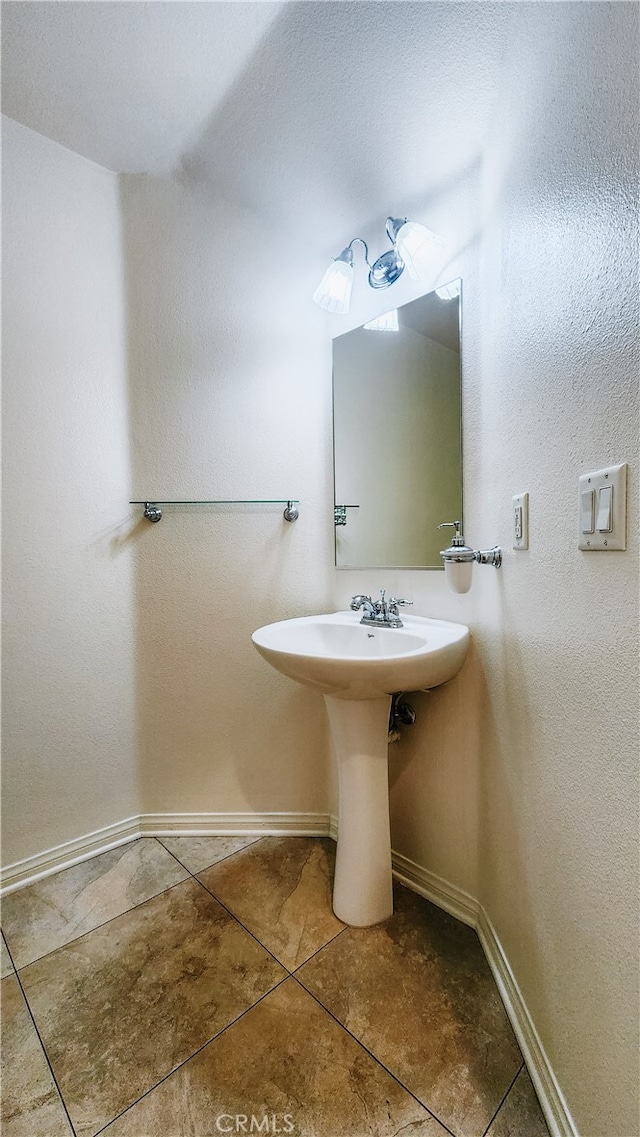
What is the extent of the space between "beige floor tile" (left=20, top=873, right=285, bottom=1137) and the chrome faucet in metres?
0.88

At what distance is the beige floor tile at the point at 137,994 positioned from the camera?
0.80 m

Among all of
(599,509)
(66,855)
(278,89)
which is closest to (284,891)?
(66,855)

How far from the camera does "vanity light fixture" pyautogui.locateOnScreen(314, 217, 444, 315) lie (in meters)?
1.12

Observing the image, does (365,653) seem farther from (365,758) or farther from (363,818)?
(363,818)

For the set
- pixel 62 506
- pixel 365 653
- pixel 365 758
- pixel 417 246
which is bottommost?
pixel 365 758

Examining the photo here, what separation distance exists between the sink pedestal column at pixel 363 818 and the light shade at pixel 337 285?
122 cm

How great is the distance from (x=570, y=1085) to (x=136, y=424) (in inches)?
72.6

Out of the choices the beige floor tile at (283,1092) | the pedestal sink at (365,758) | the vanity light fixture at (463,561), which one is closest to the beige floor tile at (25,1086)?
the beige floor tile at (283,1092)

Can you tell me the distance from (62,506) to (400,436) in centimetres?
111

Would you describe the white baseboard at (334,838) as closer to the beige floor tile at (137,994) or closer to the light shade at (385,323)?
the beige floor tile at (137,994)

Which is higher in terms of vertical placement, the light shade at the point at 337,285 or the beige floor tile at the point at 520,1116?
the light shade at the point at 337,285

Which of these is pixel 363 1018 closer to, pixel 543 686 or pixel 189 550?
pixel 543 686

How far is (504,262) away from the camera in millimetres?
910

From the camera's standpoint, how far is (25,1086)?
0.78m
